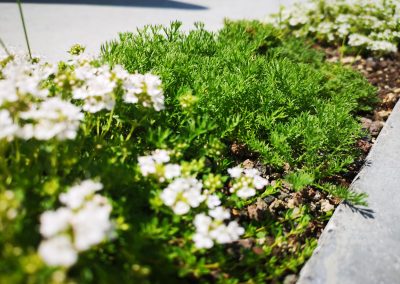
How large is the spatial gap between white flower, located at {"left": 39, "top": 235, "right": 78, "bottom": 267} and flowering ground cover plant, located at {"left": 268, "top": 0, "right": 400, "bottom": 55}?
17.8ft

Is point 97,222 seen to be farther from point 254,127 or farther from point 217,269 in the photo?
point 254,127

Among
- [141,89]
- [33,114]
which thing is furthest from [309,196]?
[33,114]

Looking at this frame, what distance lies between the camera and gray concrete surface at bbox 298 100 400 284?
204 centimetres

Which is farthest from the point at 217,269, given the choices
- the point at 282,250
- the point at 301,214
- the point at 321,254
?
the point at 301,214

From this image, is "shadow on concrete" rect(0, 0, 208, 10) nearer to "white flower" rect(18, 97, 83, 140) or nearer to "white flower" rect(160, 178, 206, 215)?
"white flower" rect(18, 97, 83, 140)

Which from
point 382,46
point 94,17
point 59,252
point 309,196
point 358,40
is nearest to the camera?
point 59,252

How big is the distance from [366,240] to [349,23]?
4.77 meters

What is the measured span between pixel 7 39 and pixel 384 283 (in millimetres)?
5066

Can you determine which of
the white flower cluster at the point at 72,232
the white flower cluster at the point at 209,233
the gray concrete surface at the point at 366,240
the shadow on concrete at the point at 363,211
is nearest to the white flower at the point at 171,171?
the white flower cluster at the point at 209,233

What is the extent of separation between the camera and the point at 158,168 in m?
1.93

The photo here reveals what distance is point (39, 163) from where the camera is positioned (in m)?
1.97

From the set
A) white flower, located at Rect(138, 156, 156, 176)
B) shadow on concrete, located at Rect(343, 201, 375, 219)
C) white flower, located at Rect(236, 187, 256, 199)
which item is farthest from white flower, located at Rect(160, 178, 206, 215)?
shadow on concrete, located at Rect(343, 201, 375, 219)

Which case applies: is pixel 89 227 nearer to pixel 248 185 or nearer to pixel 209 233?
pixel 209 233

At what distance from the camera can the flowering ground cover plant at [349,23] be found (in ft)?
18.4
